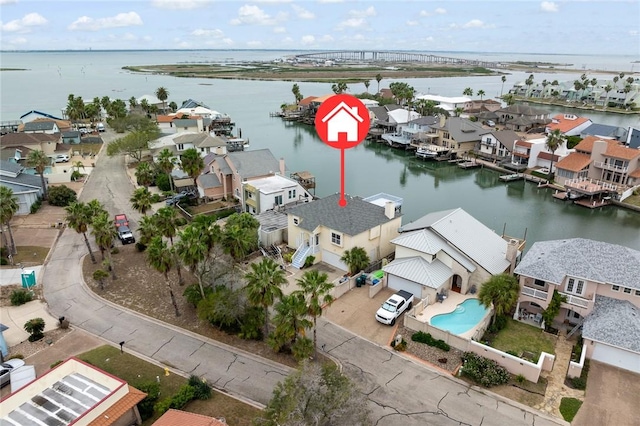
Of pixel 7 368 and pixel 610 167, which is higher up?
pixel 610 167

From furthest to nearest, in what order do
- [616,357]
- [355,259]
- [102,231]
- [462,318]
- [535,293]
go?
[355,259] < [102,231] < [462,318] < [535,293] < [616,357]

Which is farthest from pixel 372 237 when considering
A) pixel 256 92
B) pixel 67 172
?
pixel 256 92

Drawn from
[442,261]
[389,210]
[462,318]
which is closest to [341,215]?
[389,210]

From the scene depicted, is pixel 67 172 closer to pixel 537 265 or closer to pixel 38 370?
pixel 38 370

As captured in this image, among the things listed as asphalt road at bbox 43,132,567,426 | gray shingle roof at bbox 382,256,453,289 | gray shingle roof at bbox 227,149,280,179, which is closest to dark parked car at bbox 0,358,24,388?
asphalt road at bbox 43,132,567,426

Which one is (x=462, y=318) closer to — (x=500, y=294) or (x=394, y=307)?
(x=500, y=294)

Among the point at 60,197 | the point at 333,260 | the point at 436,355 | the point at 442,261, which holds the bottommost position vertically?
the point at 436,355

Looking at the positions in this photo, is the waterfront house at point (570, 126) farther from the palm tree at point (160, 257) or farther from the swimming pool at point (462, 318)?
the palm tree at point (160, 257)

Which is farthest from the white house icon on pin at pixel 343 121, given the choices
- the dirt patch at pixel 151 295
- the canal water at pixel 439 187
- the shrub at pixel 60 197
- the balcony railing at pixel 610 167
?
the balcony railing at pixel 610 167
